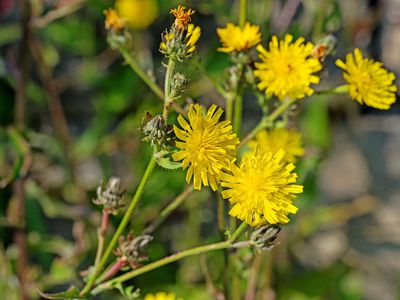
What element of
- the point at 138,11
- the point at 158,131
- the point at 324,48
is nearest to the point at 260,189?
the point at 158,131

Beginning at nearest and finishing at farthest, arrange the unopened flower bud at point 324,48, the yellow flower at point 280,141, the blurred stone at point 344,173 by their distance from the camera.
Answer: the unopened flower bud at point 324,48 → the yellow flower at point 280,141 → the blurred stone at point 344,173

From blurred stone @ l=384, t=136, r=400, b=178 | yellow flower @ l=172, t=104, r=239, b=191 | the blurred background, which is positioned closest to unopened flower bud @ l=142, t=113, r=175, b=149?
yellow flower @ l=172, t=104, r=239, b=191

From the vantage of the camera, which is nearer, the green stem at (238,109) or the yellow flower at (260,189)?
the yellow flower at (260,189)

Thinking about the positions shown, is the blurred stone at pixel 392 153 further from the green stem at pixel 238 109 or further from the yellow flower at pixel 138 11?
the green stem at pixel 238 109

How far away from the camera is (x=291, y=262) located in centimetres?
212

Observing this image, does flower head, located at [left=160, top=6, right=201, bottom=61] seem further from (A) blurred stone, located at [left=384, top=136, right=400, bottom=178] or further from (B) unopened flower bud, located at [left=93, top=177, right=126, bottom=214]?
(A) blurred stone, located at [left=384, top=136, right=400, bottom=178]

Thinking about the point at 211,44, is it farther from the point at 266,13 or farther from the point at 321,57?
the point at 321,57

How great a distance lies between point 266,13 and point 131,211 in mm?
926

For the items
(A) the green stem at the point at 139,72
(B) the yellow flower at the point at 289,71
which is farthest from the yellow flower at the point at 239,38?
(A) the green stem at the point at 139,72

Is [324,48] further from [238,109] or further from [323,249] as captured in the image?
[323,249]

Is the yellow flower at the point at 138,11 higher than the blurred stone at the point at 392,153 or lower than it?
higher

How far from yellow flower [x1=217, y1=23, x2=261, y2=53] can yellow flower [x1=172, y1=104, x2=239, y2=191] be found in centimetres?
22

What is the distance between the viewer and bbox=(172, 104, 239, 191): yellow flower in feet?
2.98

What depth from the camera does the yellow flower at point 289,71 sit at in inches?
42.4
